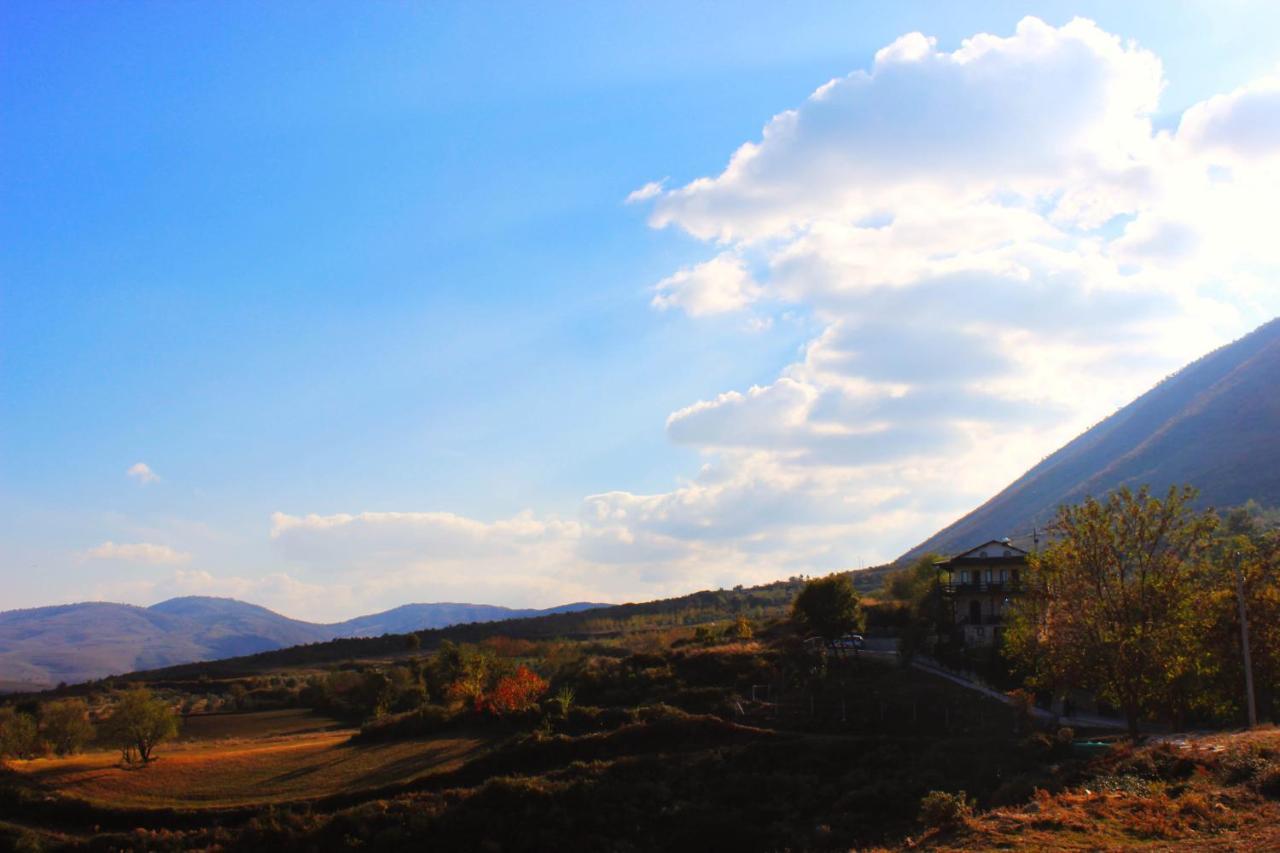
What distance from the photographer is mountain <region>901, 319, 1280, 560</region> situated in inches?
4867

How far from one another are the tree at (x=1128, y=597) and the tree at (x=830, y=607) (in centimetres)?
2207

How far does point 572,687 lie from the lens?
50.6m

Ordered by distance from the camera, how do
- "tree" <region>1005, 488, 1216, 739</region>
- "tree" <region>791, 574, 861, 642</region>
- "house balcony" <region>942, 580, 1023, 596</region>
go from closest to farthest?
"tree" <region>1005, 488, 1216, 739</region> < "tree" <region>791, 574, 861, 642</region> < "house balcony" <region>942, 580, 1023, 596</region>

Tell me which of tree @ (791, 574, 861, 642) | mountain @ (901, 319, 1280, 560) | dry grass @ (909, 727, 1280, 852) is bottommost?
dry grass @ (909, 727, 1280, 852)

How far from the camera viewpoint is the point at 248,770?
135 ft

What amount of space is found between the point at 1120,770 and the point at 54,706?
53.5 meters

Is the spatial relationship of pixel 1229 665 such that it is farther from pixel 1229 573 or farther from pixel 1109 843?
pixel 1109 843

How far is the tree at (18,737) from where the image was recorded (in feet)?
150

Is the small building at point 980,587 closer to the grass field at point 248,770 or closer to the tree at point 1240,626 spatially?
the tree at point 1240,626

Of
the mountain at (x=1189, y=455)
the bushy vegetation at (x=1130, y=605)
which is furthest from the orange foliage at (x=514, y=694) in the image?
the mountain at (x=1189, y=455)

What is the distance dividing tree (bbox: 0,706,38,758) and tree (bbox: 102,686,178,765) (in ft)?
16.4

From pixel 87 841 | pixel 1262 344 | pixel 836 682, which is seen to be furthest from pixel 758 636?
pixel 1262 344

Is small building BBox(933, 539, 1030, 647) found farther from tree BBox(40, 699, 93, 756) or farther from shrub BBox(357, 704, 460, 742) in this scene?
tree BBox(40, 699, 93, 756)

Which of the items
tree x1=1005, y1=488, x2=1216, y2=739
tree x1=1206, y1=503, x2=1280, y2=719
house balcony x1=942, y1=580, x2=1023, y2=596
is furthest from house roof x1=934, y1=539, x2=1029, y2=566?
tree x1=1005, y1=488, x2=1216, y2=739
